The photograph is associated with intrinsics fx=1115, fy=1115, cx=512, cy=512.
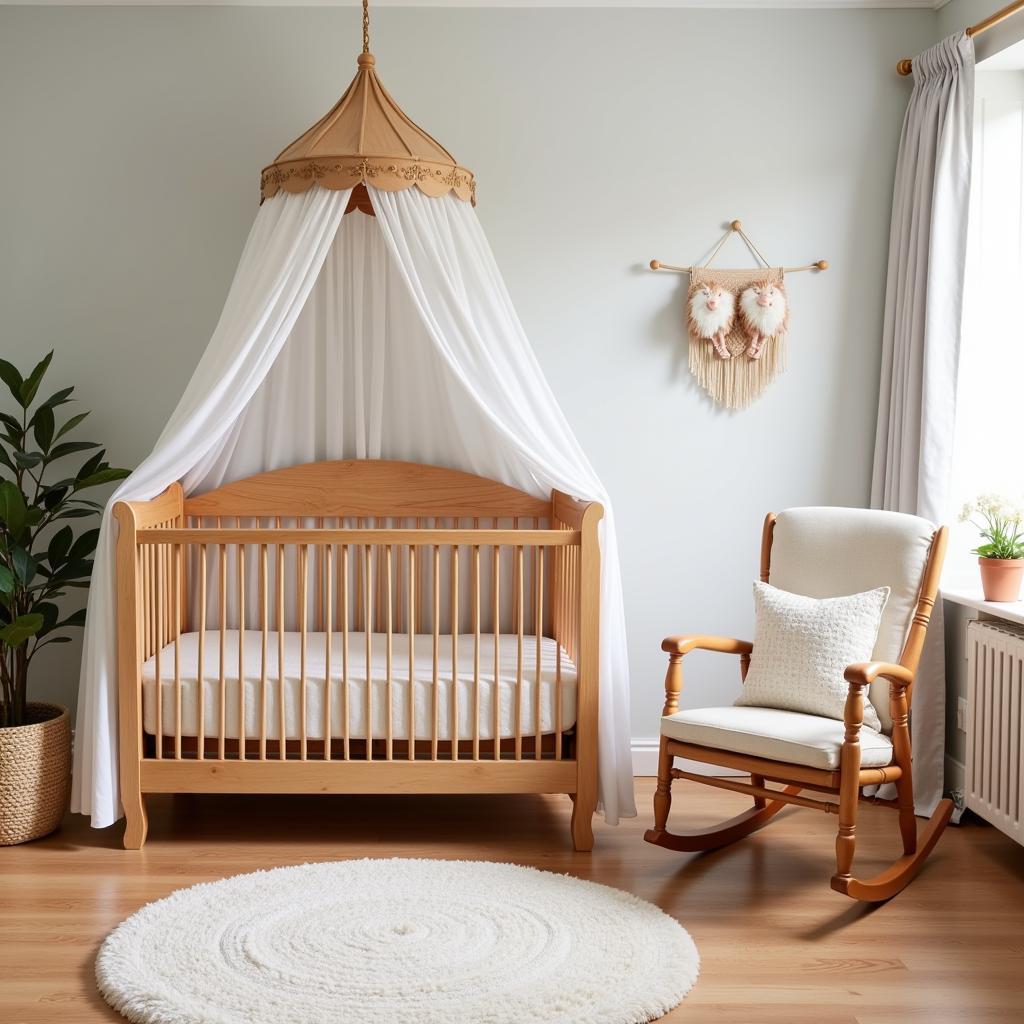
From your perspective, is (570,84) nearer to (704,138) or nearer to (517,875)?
(704,138)

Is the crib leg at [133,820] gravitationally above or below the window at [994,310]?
below

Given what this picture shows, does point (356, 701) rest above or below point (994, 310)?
below

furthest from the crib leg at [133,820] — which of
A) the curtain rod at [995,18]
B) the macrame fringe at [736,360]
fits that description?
the curtain rod at [995,18]

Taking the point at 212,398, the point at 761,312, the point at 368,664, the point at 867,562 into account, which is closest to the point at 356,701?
the point at 368,664

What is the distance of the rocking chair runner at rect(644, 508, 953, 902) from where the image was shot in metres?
2.71

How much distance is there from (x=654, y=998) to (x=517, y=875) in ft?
2.37

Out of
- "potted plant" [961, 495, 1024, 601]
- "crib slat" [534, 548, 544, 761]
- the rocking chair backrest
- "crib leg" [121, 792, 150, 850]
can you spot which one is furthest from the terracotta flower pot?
"crib leg" [121, 792, 150, 850]

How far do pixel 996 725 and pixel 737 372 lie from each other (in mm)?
1431

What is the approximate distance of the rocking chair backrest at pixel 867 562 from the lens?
3.07m

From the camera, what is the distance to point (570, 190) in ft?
12.5

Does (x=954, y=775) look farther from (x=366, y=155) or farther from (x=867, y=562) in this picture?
(x=366, y=155)

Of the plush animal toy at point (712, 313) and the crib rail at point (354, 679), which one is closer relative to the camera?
the crib rail at point (354, 679)

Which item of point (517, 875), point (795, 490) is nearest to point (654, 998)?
point (517, 875)

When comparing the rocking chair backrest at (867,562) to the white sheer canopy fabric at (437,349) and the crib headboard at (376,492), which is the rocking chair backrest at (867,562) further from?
the crib headboard at (376,492)
